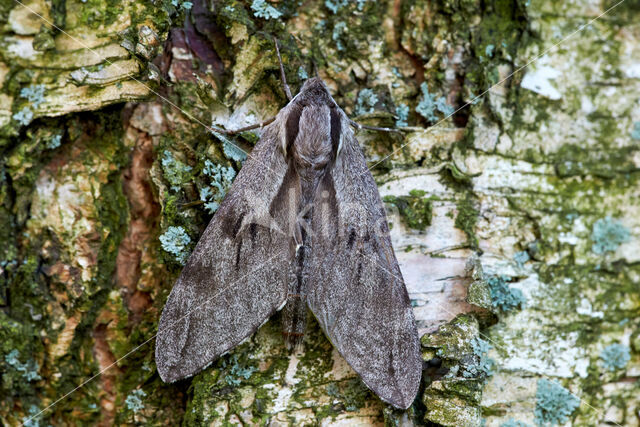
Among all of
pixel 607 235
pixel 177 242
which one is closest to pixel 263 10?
pixel 177 242

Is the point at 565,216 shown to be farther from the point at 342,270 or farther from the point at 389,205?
the point at 342,270

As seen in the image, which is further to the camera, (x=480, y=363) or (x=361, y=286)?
(x=361, y=286)

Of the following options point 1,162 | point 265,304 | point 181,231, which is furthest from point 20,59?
point 265,304

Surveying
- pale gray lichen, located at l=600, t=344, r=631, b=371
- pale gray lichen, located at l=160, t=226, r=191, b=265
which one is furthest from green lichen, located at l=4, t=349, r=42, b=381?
pale gray lichen, located at l=600, t=344, r=631, b=371

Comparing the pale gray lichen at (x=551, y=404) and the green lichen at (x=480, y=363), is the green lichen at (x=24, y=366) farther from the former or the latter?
the pale gray lichen at (x=551, y=404)

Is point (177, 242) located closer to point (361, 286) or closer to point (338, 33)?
point (361, 286)

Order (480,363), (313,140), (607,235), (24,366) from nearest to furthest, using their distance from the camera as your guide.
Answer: (480,363), (24,366), (313,140), (607,235)
